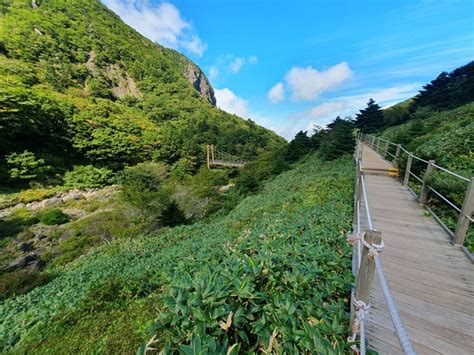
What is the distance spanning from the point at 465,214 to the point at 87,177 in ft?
87.0

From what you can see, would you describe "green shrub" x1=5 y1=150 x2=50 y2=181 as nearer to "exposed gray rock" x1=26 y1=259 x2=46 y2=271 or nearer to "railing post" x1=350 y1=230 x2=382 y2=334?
"exposed gray rock" x1=26 y1=259 x2=46 y2=271

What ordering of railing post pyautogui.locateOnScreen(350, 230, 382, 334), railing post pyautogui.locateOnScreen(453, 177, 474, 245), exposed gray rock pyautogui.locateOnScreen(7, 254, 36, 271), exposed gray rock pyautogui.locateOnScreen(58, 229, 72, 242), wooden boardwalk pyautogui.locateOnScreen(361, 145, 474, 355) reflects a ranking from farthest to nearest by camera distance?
exposed gray rock pyautogui.locateOnScreen(58, 229, 72, 242)
exposed gray rock pyautogui.locateOnScreen(7, 254, 36, 271)
railing post pyautogui.locateOnScreen(453, 177, 474, 245)
wooden boardwalk pyautogui.locateOnScreen(361, 145, 474, 355)
railing post pyautogui.locateOnScreen(350, 230, 382, 334)

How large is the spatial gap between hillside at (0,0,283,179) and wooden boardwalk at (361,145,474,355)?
86.1 ft

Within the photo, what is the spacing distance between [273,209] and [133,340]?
20.1ft

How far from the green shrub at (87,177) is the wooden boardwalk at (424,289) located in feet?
81.4

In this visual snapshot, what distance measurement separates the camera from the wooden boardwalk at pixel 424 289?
65.6 inches

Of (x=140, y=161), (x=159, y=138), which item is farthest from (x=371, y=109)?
(x=140, y=161)

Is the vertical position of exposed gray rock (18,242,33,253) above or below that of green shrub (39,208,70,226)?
below

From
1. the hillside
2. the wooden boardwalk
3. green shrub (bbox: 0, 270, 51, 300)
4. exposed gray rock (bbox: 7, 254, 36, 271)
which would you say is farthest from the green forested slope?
the hillside

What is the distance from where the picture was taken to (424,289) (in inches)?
87.5

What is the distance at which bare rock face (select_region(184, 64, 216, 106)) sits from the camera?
3113 inches

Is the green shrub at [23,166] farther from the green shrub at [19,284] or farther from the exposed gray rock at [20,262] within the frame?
the green shrub at [19,284]

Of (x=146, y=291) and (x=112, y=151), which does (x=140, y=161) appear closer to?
(x=112, y=151)

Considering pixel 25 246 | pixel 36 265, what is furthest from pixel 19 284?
pixel 25 246
